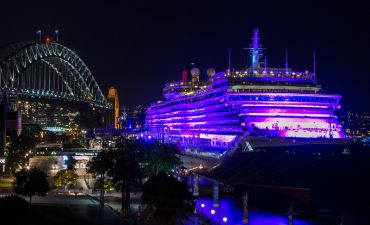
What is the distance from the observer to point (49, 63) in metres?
126

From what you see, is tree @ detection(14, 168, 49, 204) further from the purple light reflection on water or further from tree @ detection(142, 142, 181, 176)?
tree @ detection(142, 142, 181, 176)

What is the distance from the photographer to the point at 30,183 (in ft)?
139

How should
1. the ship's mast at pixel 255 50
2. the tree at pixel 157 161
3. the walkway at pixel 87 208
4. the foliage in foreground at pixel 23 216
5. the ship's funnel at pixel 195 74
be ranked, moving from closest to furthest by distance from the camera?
Result: the foliage in foreground at pixel 23 216 < the walkway at pixel 87 208 < the tree at pixel 157 161 < the ship's mast at pixel 255 50 < the ship's funnel at pixel 195 74

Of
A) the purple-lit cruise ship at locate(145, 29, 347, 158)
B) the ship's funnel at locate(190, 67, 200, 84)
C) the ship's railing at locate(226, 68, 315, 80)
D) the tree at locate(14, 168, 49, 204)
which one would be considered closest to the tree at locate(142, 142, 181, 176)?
the purple-lit cruise ship at locate(145, 29, 347, 158)

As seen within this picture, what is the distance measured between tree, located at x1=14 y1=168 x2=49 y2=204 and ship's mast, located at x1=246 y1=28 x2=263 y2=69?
158 ft

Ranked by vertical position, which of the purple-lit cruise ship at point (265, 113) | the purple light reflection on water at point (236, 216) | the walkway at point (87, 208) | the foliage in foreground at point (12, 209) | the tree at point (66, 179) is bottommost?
the purple light reflection on water at point (236, 216)

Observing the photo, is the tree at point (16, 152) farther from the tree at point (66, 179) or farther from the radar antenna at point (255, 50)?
the radar antenna at point (255, 50)

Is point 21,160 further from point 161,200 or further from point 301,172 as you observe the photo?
point 161,200

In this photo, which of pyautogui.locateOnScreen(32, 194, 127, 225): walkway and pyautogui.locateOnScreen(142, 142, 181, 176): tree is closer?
pyautogui.locateOnScreen(32, 194, 127, 225): walkway

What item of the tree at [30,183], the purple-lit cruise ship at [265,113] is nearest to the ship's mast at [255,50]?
the purple-lit cruise ship at [265,113]

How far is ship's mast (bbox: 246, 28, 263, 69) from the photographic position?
86.3 metres

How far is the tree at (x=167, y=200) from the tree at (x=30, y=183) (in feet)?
43.7

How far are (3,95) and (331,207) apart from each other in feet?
180

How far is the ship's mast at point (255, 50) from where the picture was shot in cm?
8631
